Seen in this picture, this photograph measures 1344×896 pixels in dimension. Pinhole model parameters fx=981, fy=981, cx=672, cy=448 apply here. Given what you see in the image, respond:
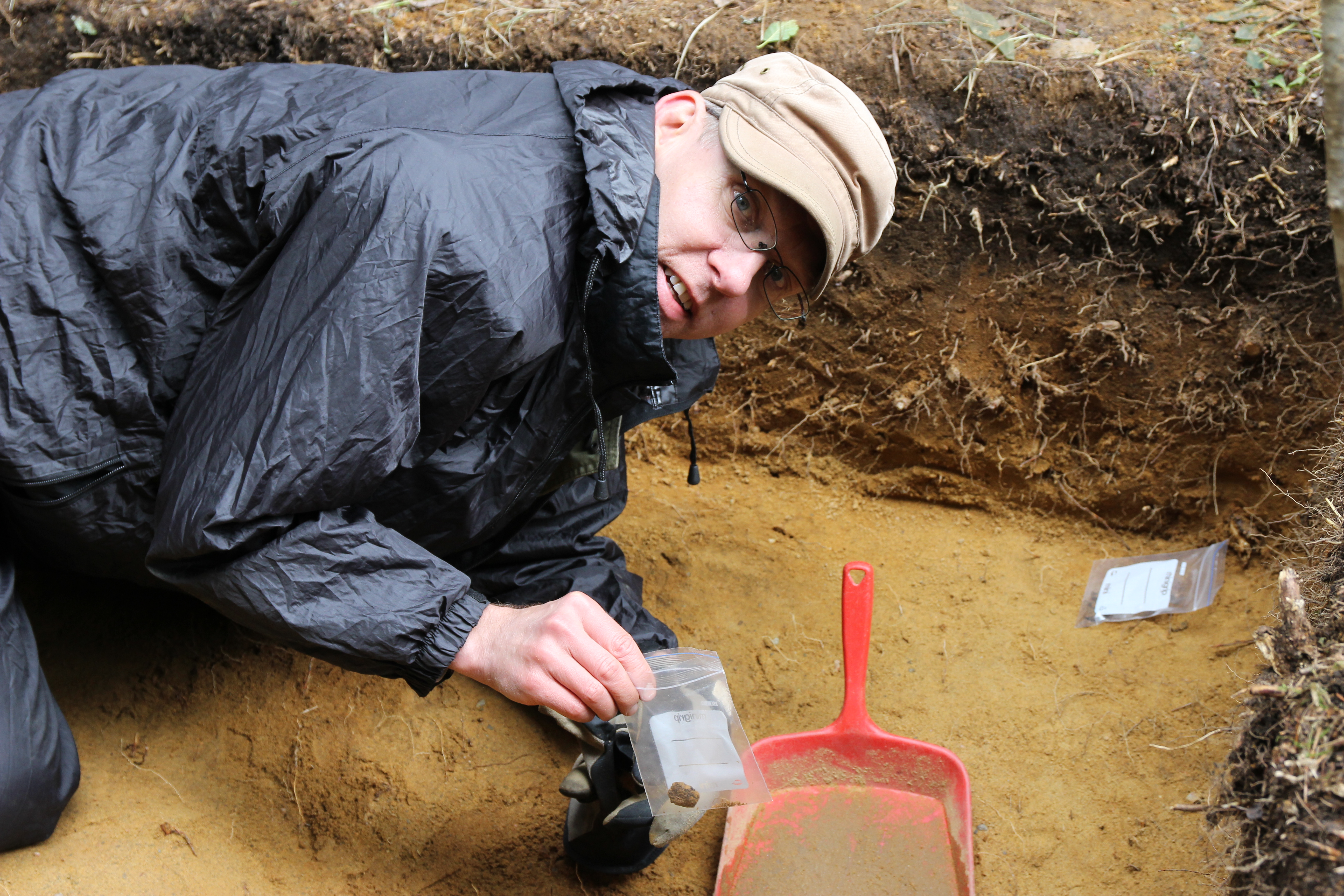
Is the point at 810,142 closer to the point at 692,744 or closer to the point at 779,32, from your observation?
the point at 692,744

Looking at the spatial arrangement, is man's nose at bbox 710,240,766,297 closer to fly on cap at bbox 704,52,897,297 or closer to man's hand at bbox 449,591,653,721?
fly on cap at bbox 704,52,897,297

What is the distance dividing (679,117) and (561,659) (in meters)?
0.87

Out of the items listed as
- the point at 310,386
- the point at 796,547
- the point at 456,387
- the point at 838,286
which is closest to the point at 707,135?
the point at 456,387

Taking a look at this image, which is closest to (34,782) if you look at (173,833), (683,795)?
(173,833)

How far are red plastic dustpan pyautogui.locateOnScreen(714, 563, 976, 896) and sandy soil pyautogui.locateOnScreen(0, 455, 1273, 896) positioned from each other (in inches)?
3.5

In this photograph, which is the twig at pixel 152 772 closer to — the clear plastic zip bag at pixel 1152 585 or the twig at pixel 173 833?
the twig at pixel 173 833

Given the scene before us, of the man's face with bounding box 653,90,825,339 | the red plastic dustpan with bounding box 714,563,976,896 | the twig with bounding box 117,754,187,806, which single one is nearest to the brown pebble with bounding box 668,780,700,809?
the red plastic dustpan with bounding box 714,563,976,896

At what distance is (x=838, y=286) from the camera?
258 cm

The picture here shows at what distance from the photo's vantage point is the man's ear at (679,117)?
5.12 feet

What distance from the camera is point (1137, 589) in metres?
2.35

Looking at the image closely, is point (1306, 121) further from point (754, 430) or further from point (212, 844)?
point (212, 844)

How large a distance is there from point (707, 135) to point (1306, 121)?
157 centimetres

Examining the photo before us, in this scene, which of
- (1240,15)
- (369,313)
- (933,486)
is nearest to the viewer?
(369,313)

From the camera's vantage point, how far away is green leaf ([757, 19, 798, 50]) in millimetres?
2531
